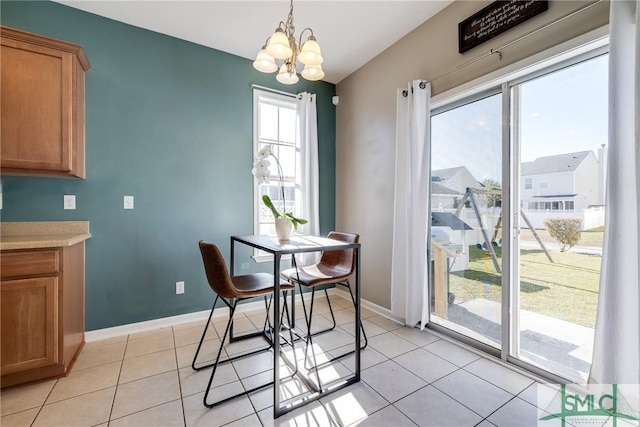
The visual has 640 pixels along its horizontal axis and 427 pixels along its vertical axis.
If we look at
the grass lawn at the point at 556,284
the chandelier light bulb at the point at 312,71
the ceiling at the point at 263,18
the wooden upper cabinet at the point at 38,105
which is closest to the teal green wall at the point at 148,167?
the ceiling at the point at 263,18

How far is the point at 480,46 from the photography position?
6.86ft

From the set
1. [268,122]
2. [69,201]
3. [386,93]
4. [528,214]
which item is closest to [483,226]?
[528,214]

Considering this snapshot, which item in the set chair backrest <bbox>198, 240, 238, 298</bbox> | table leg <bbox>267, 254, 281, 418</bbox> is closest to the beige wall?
table leg <bbox>267, 254, 281, 418</bbox>

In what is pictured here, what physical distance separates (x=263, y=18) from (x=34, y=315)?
2.86m

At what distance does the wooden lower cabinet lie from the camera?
1.72m

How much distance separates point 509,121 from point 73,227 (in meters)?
3.59

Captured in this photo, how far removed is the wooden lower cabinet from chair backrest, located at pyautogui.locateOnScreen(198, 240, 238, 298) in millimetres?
1090

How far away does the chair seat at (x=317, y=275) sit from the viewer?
2.02 m

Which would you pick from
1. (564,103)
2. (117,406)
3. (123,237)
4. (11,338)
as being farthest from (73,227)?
(564,103)

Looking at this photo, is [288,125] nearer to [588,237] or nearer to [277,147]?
[277,147]

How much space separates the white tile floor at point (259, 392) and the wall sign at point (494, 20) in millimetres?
2416
